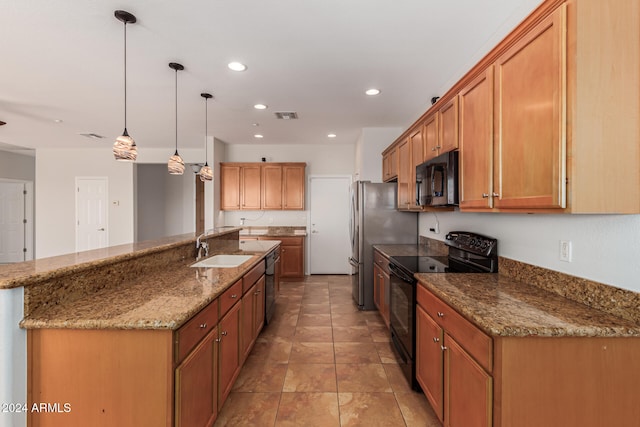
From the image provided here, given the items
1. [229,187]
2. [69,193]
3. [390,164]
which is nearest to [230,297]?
[390,164]

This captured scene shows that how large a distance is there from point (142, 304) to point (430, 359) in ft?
5.67

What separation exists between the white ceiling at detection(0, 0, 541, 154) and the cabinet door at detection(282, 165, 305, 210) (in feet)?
5.13

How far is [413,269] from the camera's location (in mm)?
2342

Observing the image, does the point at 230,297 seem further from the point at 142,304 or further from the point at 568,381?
the point at 568,381

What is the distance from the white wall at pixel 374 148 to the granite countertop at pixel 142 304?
3.16m

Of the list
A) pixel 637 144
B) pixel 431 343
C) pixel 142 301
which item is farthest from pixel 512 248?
pixel 142 301

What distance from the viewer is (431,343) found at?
6.19 feet

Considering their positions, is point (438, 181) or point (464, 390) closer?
point (464, 390)

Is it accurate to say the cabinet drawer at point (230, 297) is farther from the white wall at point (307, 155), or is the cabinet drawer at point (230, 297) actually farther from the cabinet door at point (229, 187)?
the white wall at point (307, 155)

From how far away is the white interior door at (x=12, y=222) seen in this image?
6828 mm

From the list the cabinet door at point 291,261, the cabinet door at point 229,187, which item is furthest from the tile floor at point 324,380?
the cabinet door at point 229,187

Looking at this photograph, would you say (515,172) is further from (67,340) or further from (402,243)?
(402,243)

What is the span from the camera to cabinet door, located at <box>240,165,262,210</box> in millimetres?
5738

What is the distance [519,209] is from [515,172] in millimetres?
197
